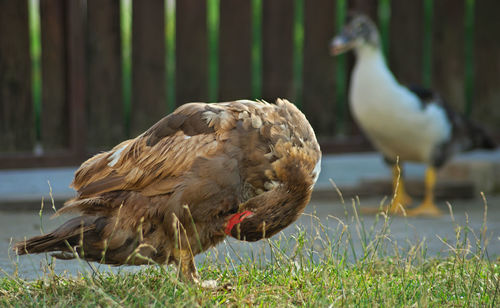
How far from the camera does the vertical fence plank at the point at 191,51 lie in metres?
6.25

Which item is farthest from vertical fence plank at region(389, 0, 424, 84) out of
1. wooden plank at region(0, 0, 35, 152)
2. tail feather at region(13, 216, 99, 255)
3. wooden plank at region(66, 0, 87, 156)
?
tail feather at region(13, 216, 99, 255)

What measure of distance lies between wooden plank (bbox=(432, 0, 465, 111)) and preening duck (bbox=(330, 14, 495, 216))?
1.18 m

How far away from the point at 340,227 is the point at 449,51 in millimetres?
2948

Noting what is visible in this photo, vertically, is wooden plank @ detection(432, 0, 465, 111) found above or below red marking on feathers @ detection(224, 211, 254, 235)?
above

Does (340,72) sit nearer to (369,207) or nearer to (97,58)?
(369,207)

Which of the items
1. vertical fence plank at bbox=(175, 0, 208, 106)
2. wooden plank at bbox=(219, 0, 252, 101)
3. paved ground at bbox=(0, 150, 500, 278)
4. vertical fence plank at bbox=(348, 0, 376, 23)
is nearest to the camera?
paved ground at bbox=(0, 150, 500, 278)

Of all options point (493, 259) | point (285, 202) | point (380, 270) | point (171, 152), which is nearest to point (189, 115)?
point (171, 152)

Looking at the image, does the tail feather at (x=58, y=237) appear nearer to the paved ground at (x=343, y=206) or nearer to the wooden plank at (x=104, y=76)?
the paved ground at (x=343, y=206)

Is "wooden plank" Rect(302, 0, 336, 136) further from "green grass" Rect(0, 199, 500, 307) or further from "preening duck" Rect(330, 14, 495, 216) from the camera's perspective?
"green grass" Rect(0, 199, 500, 307)

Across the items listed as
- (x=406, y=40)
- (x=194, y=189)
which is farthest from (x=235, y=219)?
(x=406, y=40)

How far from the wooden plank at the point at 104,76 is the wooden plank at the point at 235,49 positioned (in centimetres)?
91

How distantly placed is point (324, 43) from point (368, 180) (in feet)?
4.36

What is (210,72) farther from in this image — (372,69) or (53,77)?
(372,69)

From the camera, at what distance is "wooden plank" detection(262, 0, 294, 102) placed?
6539mm
